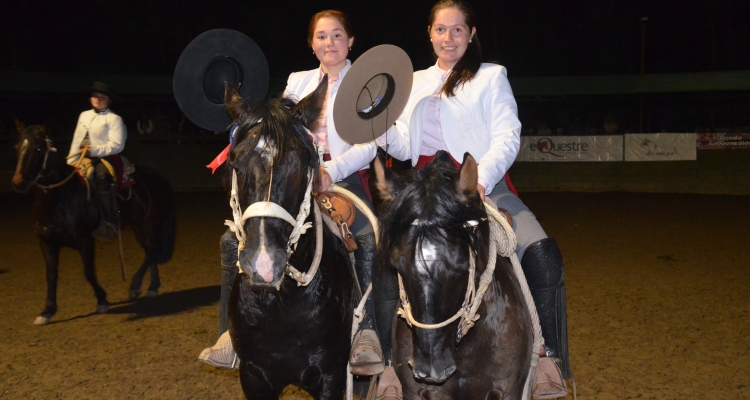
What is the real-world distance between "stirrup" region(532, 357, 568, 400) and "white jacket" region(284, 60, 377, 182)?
1.41 m

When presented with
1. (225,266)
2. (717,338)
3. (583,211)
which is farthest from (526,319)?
(583,211)

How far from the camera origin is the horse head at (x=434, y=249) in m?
2.25

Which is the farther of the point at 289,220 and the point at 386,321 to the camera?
the point at 386,321

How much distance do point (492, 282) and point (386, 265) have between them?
0.54 metres

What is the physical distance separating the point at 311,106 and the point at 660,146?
1612cm

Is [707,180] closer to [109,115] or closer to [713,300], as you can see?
[713,300]


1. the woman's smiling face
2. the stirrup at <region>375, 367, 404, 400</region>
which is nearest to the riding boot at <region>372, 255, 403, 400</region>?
the stirrup at <region>375, 367, 404, 400</region>

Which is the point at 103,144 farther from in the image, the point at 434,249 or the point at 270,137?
the point at 434,249

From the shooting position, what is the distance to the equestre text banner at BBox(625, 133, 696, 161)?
663 inches

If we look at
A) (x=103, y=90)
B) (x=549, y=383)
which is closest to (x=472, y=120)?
(x=549, y=383)

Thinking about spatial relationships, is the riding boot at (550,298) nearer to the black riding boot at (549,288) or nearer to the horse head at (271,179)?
the black riding boot at (549,288)

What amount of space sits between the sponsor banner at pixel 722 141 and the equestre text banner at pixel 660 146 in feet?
0.93

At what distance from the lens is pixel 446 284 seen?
2.28m

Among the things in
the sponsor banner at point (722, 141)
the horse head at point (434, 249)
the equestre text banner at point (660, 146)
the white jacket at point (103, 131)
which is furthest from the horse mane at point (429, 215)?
the sponsor banner at point (722, 141)
